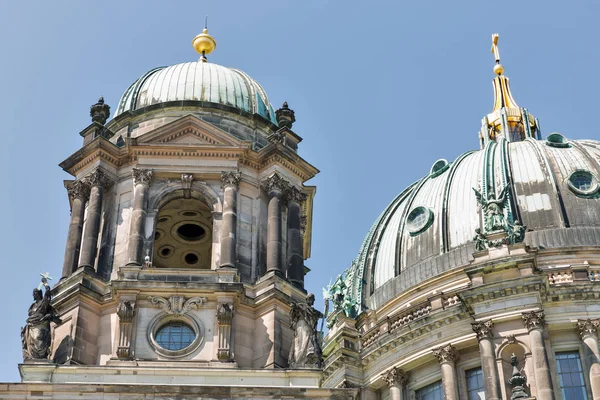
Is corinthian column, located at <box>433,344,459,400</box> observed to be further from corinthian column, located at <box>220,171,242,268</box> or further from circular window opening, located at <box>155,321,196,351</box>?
circular window opening, located at <box>155,321,196,351</box>

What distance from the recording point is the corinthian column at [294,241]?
98.5 ft

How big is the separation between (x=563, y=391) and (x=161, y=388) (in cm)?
2399

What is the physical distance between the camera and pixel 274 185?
3125cm

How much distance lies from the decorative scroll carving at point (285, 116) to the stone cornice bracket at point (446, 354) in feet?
56.3

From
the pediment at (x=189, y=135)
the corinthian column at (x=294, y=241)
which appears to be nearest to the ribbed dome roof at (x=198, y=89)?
the pediment at (x=189, y=135)

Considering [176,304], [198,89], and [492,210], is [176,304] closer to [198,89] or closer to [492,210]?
[198,89]

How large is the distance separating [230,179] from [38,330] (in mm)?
6933

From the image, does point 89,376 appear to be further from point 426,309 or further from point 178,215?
point 426,309

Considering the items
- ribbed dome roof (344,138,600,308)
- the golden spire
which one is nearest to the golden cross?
ribbed dome roof (344,138,600,308)

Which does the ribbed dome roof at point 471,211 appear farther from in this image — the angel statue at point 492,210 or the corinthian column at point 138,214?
the corinthian column at point 138,214

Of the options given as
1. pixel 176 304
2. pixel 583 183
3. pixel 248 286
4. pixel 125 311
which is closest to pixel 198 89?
pixel 248 286

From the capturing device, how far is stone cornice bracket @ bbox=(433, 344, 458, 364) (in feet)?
155

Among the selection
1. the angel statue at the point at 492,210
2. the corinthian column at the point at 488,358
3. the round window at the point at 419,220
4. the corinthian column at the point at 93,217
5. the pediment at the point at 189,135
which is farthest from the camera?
the round window at the point at 419,220

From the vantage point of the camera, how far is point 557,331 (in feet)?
153
